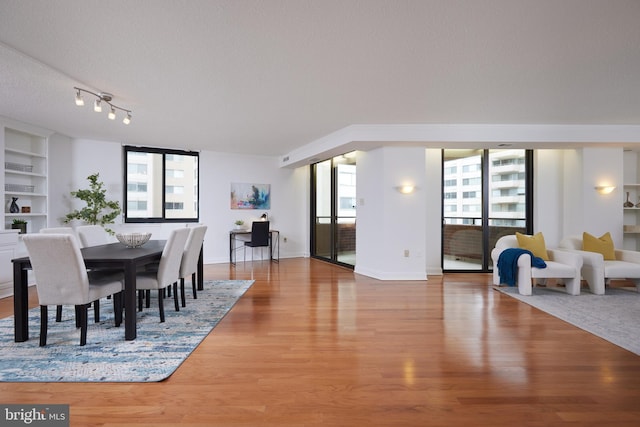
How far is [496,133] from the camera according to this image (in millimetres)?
4906

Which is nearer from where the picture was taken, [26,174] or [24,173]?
[24,173]

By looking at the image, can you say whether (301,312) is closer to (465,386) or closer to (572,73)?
(465,386)

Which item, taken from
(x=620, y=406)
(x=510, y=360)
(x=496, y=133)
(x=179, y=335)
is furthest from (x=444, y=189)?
(x=179, y=335)

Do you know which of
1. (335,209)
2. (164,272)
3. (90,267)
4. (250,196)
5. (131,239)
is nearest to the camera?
(90,267)

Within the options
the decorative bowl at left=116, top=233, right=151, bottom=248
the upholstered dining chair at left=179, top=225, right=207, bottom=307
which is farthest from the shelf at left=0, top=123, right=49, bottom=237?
the upholstered dining chair at left=179, top=225, right=207, bottom=307

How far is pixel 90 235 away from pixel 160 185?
2.91m

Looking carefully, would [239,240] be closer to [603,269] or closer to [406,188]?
[406,188]

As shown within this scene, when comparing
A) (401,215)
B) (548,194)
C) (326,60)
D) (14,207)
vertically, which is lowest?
(401,215)

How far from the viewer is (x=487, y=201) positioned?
5.79 metres

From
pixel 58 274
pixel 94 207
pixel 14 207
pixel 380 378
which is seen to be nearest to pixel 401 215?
pixel 380 378

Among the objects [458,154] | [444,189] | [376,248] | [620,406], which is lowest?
[620,406]

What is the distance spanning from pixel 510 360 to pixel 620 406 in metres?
0.63

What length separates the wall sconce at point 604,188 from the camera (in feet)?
17.3

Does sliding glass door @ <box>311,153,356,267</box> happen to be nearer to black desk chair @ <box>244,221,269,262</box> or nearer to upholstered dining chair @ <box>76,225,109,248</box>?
black desk chair @ <box>244,221,269,262</box>
